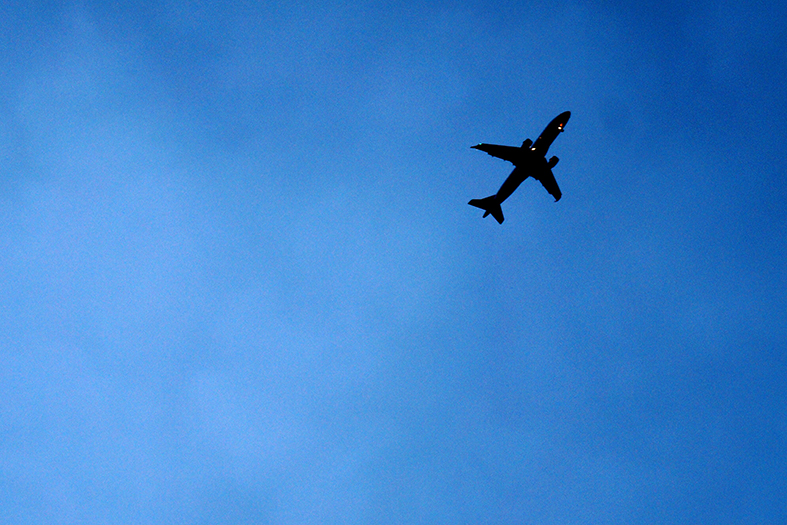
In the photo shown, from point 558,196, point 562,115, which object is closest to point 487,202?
point 558,196

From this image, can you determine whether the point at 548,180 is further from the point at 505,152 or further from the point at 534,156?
the point at 505,152

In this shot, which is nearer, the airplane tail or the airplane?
the airplane

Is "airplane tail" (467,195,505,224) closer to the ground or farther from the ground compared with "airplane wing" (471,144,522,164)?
farther from the ground

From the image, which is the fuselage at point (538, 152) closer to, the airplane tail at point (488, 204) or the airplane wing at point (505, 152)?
the airplane wing at point (505, 152)

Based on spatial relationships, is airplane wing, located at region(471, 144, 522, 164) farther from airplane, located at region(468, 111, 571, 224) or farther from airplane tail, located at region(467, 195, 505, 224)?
airplane tail, located at region(467, 195, 505, 224)

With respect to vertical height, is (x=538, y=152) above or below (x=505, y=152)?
below

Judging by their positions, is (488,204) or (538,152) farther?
(488,204)

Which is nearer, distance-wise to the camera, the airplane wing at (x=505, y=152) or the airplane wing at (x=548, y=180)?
the airplane wing at (x=505, y=152)

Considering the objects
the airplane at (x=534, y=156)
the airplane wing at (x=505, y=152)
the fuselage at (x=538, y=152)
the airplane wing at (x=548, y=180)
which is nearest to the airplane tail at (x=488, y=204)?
the airplane at (x=534, y=156)

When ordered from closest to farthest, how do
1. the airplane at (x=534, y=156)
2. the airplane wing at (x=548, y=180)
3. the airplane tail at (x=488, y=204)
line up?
the airplane at (x=534, y=156) < the airplane wing at (x=548, y=180) < the airplane tail at (x=488, y=204)

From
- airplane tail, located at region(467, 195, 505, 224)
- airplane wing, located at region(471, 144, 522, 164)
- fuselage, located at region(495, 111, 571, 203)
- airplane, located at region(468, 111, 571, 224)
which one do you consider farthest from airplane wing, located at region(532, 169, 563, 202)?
airplane tail, located at region(467, 195, 505, 224)

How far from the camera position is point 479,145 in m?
67.9

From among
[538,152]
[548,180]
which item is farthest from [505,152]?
[548,180]

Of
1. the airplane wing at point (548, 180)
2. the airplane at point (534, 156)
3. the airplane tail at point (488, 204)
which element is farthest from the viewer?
the airplane tail at point (488, 204)
